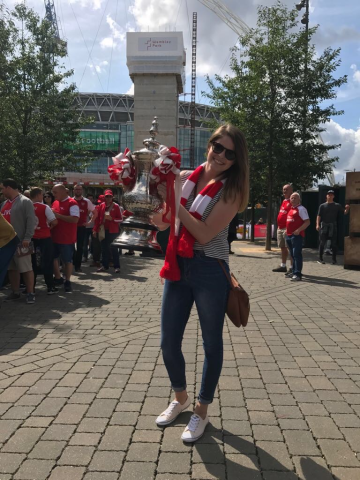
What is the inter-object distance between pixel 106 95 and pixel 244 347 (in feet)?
380

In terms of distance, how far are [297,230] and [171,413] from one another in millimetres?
6999

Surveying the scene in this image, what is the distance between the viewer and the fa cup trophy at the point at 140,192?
2.53 m

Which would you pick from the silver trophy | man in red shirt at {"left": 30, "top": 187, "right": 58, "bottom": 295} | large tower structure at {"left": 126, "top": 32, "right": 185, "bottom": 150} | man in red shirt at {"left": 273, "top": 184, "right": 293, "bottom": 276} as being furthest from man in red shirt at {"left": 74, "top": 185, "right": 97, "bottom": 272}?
large tower structure at {"left": 126, "top": 32, "right": 185, "bottom": 150}

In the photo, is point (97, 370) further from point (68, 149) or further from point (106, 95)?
point (106, 95)

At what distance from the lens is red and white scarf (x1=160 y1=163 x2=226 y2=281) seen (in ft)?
8.77

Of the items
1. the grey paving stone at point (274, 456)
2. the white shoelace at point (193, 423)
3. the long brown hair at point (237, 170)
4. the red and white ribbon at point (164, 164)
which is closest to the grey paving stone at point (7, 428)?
the white shoelace at point (193, 423)

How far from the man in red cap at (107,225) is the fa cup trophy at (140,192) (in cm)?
606

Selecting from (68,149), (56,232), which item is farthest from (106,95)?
(56,232)

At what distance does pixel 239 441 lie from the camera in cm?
293

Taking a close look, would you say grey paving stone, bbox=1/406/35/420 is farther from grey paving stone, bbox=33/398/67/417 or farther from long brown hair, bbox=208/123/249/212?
long brown hair, bbox=208/123/249/212

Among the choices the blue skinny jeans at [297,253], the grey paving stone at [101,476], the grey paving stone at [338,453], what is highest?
the blue skinny jeans at [297,253]

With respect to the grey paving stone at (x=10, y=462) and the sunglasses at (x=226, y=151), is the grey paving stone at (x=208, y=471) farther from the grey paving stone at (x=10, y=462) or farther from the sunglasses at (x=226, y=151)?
the sunglasses at (x=226, y=151)

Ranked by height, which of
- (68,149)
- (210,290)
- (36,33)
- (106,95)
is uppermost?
(106,95)

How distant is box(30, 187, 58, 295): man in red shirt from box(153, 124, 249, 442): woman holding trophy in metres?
5.15
